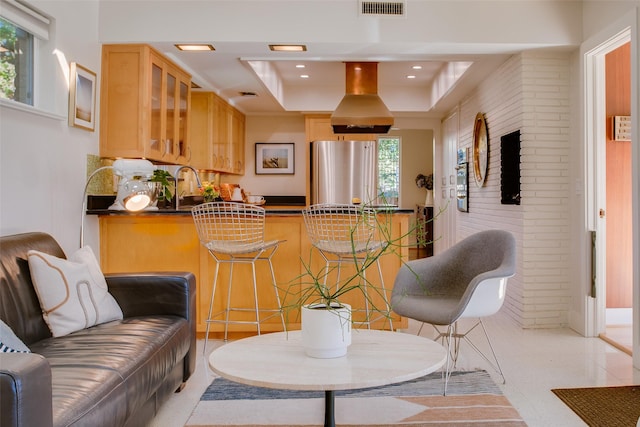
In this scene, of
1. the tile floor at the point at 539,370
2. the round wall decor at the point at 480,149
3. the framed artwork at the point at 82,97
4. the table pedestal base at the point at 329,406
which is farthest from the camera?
the round wall decor at the point at 480,149

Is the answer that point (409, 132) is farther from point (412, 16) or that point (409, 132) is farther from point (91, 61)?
point (91, 61)

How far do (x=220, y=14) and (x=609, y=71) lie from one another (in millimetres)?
3269

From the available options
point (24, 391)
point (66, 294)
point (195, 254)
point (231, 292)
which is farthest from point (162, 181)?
point (24, 391)

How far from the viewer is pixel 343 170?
23.4 feet

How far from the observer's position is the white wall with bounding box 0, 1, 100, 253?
2.82 metres

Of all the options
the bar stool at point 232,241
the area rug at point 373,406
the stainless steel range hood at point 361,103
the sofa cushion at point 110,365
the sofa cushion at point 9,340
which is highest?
the stainless steel range hood at point 361,103

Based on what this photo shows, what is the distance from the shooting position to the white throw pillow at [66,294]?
2.29 meters

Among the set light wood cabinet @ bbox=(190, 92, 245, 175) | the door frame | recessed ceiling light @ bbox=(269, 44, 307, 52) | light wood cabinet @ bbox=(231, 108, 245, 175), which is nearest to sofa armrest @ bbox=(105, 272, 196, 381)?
recessed ceiling light @ bbox=(269, 44, 307, 52)

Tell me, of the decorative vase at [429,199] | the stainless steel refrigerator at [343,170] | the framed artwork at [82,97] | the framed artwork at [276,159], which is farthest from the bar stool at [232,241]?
the decorative vase at [429,199]

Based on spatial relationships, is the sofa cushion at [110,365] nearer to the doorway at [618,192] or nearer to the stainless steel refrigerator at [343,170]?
the doorway at [618,192]

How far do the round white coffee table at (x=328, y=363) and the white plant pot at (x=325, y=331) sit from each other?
1.3 inches

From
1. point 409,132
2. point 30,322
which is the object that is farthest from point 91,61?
point 409,132

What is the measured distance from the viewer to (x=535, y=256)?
429cm

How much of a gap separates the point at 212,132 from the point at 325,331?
4.55m
